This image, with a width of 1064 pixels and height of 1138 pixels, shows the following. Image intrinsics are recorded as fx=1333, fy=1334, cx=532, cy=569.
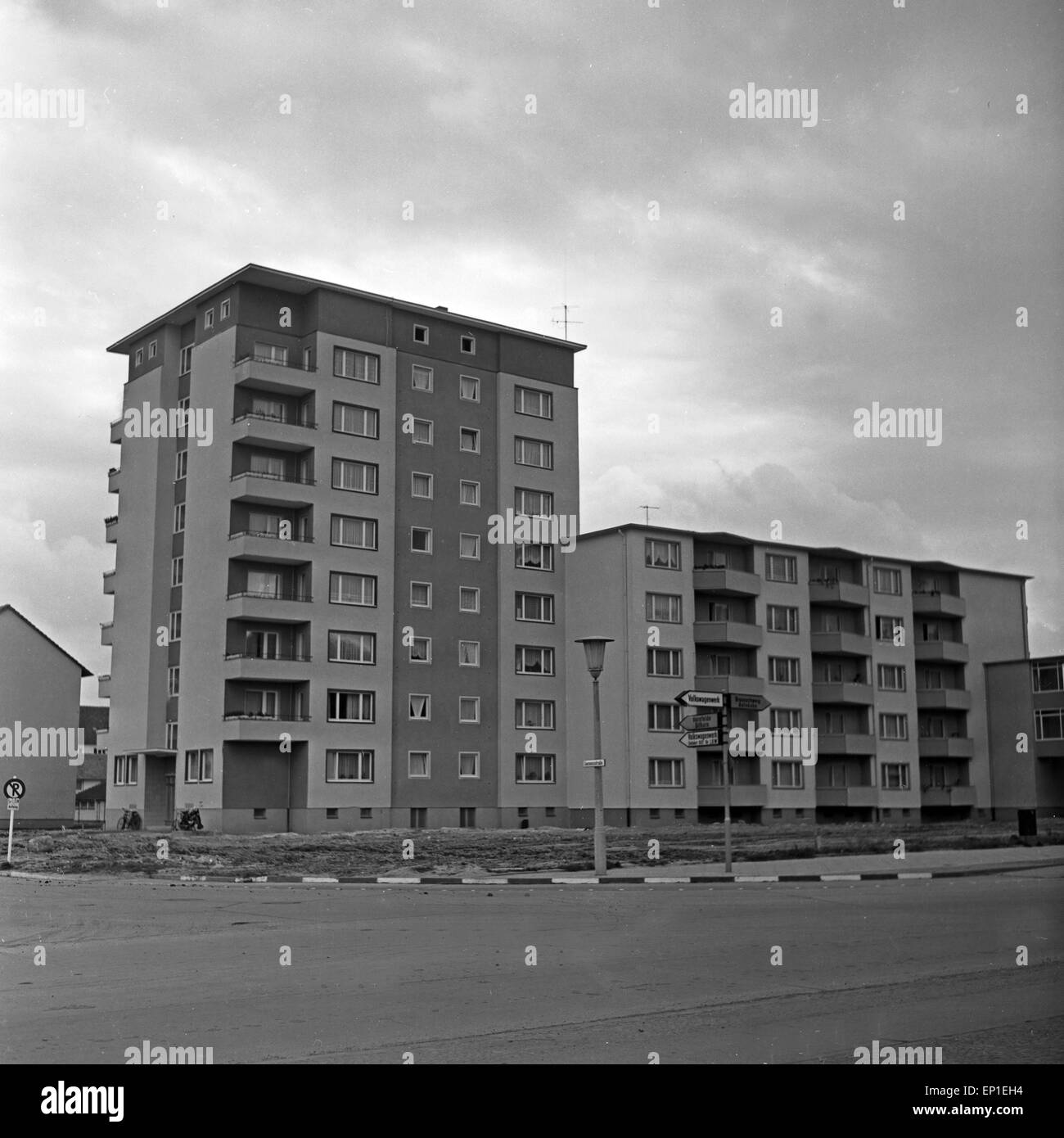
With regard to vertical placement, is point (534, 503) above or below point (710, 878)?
above

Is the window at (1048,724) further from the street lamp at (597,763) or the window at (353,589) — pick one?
the street lamp at (597,763)

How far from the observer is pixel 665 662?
67.2 metres

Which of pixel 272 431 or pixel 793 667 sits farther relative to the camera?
pixel 793 667

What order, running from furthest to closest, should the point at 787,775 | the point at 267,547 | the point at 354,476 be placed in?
the point at 787,775 < the point at 354,476 < the point at 267,547

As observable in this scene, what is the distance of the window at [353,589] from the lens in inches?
2429

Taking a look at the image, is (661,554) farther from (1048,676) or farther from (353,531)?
(1048,676)

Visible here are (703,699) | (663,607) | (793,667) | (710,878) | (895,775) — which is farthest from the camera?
(895,775)

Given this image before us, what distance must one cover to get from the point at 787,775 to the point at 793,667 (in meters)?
5.94

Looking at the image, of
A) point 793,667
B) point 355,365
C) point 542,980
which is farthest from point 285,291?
point 542,980

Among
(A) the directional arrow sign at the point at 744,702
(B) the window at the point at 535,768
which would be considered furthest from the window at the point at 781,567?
(A) the directional arrow sign at the point at 744,702

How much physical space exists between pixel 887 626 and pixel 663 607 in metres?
17.4

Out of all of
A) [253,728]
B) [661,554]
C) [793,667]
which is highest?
[661,554]

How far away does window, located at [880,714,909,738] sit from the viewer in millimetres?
76000
